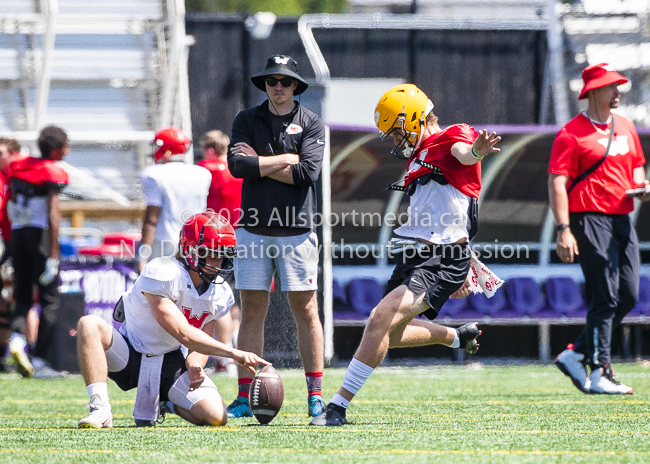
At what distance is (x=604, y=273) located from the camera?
6879 millimetres

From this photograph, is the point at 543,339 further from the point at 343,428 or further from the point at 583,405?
the point at 343,428

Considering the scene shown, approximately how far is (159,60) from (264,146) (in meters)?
10.2

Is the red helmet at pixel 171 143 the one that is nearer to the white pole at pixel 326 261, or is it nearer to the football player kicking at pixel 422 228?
the white pole at pixel 326 261

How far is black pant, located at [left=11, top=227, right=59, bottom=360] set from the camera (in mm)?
9078

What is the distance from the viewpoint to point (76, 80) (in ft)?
52.7

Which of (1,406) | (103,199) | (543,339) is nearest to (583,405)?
(1,406)

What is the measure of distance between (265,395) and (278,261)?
43.9 inches

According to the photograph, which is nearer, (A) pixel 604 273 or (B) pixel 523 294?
(A) pixel 604 273

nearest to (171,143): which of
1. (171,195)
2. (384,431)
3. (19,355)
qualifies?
(171,195)

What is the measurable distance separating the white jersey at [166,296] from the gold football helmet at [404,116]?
3.88ft

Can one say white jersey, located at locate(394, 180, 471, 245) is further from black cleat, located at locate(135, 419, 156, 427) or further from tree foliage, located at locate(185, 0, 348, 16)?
tree foliage, located at locate(185, 0, 348, 16)

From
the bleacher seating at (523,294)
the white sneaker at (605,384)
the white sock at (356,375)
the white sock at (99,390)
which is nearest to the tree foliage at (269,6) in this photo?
the bleacher seating at (523,294)

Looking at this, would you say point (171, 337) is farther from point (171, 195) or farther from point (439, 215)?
point (171, 195)

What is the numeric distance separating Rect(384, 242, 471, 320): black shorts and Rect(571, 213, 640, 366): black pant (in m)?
2.00
